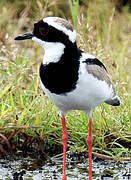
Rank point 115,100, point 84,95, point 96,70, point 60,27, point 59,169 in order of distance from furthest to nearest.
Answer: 1. point 115,100
2. point 59,169
3. point 96,70
4. point 84,95
5. point 60,27

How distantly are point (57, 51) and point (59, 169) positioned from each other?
48.3 inches

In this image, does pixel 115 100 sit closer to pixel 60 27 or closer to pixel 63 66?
pixel 63 66

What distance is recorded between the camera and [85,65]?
11.6ft

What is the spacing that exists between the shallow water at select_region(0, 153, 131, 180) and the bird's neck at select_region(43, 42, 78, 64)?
1.09 metres

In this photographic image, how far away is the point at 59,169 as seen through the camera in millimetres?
4129

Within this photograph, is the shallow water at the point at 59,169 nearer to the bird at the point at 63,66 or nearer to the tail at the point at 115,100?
the tail at the point at 115,100

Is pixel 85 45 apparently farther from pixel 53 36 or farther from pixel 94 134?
pixel 53 36

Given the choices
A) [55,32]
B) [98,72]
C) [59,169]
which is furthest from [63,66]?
Answer: [59,169]

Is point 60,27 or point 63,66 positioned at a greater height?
point 60,27

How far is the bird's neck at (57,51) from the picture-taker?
342 cm

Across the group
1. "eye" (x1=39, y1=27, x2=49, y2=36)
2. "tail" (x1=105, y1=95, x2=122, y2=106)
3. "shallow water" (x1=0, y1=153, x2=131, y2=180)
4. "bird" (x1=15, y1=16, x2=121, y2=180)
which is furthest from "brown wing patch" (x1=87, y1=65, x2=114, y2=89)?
"shallow water" (x1=0, y1=153, x2=131, y2=180)

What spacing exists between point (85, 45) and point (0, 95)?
101 cm

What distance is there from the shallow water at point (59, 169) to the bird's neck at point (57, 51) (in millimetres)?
1086

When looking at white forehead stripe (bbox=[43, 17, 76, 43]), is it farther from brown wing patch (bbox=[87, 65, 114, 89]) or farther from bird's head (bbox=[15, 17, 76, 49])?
brown wing patch (bbox=[87, 65, 114, 89])
